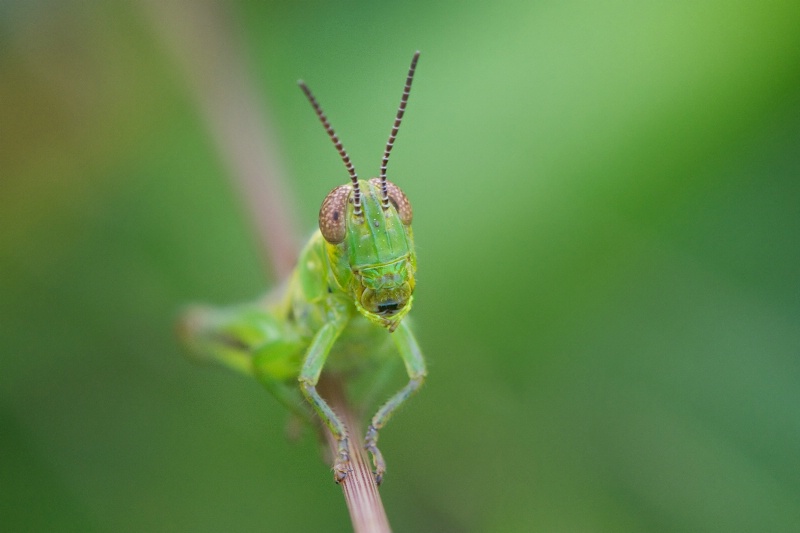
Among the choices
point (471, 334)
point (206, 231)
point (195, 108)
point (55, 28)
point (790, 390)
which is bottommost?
point (790, 390)

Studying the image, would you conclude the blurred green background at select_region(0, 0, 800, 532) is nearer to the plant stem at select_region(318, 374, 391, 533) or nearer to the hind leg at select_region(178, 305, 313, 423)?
the hind leg at select_region(178, 305, 313, 423)

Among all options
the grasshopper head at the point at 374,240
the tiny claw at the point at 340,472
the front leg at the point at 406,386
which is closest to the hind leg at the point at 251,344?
the front leg at the point at 406,386

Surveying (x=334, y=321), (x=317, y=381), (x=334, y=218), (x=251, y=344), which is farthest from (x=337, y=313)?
(x=251, y=344)

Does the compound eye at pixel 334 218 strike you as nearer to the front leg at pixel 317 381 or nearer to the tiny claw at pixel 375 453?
the front leg at pixel 317 381

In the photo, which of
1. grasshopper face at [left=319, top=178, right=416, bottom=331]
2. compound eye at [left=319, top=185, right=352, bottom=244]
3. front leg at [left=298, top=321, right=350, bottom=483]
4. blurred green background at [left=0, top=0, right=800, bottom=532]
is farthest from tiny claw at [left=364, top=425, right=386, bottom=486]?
blurred green background at [left=0, top=0, right=800, bottom=532]

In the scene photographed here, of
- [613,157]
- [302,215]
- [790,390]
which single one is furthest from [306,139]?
[790,390]

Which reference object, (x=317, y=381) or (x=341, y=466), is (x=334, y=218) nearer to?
(x=317, y=381)

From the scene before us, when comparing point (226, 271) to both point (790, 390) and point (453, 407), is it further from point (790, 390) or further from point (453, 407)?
point (790, 390)
